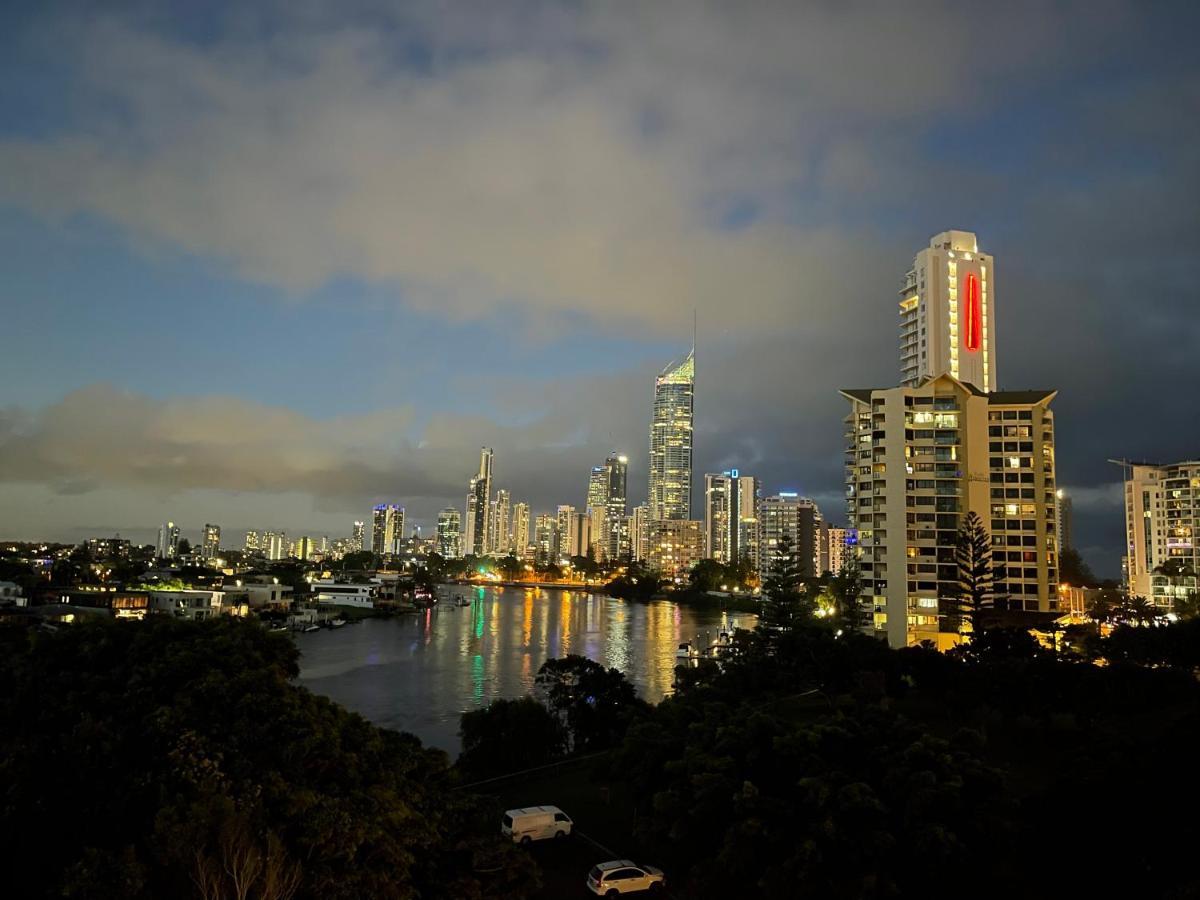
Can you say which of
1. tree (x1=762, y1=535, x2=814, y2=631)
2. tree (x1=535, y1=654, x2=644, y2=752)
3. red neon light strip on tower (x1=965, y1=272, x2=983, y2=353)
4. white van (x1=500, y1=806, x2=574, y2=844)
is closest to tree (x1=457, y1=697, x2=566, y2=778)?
tree (x1=535, y1=654, x2=644, y2=752)

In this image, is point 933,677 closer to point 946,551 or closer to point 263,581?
point 946,551

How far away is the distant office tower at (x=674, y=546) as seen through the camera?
158 m

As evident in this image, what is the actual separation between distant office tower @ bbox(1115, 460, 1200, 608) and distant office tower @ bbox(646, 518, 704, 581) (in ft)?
279

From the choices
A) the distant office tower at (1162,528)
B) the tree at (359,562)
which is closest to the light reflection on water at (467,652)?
the distant office tower at (1162,528)

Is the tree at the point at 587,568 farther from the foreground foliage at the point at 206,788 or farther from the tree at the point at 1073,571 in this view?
the foreground foliage at the point at 206,788

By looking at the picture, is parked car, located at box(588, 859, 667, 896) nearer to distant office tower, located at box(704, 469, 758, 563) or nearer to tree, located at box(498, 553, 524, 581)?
tree, located at box(498, 553, 524, 581)

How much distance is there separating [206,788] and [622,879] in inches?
223

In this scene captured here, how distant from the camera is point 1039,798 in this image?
10586 millimetres

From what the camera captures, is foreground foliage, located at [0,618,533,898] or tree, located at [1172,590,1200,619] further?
tree, located at [1172,590,1200,619]

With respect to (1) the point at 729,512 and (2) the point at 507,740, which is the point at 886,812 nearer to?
(2) the point at 507,740

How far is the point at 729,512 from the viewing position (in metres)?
191

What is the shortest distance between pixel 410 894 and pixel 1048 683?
1569 centimetres

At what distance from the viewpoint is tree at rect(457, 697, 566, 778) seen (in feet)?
59.1

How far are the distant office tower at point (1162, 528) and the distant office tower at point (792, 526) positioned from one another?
6948 cm
